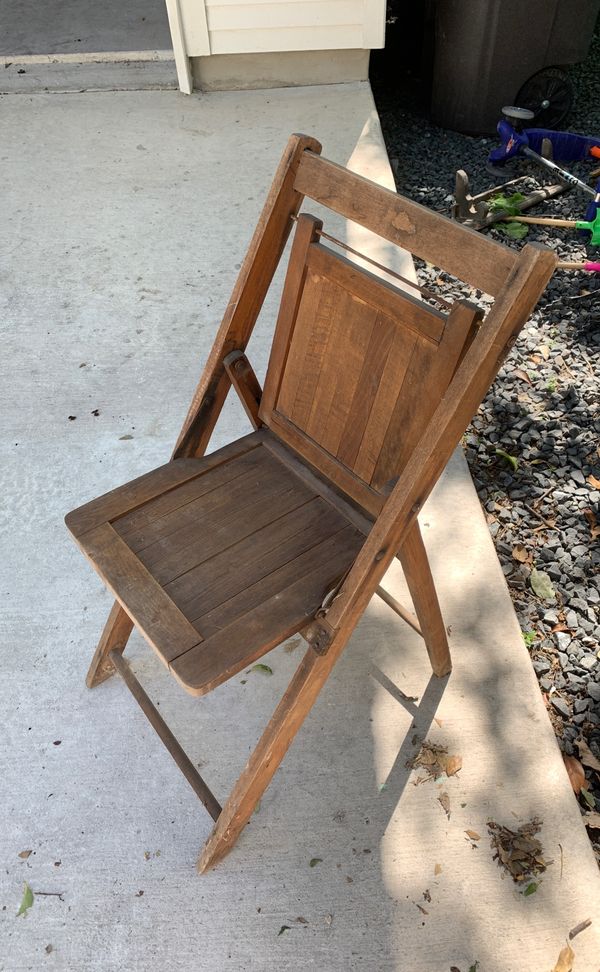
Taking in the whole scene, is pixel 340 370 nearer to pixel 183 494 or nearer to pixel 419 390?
pixel 419 390

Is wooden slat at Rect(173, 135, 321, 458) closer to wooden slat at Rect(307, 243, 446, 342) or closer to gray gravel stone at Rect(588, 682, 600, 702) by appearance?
wooden slat at Rect(307, 243, 446, 342)

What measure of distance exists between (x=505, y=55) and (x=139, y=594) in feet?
12.8

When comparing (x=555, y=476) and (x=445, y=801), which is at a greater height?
(x=445, y=801)

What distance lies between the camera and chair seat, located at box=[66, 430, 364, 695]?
1.33m

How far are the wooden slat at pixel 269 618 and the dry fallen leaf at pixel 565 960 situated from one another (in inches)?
32.5

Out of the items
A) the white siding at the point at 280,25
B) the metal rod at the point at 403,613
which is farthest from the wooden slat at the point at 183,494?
the white siding at the point at 280,25

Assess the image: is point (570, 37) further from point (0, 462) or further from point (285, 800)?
point (285, 800)

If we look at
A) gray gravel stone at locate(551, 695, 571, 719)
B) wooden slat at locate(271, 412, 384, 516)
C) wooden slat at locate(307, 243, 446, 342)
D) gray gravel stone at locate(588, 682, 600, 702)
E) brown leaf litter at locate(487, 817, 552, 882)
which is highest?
wooden slat at locate(307, 243, 446, 342)

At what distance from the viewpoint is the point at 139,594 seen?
140 cm

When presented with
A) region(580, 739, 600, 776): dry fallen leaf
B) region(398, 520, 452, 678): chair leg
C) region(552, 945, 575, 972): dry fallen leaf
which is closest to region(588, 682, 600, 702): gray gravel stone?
region(580, 739, 600, 776): dry fallen leaf

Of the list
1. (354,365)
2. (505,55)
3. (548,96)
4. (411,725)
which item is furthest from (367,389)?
(548,96)

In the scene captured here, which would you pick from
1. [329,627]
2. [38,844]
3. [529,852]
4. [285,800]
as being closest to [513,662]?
[529,852]

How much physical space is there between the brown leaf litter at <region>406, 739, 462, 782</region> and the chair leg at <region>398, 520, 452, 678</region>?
0.20 meters

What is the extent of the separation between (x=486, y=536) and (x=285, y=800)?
3.18ft
